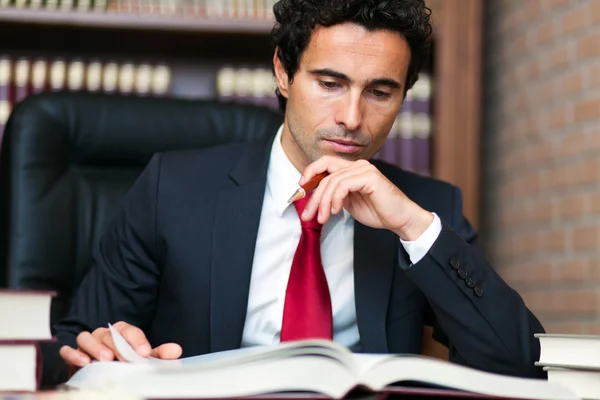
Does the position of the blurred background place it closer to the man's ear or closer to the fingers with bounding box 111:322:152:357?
the man's ear

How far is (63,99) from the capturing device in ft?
5.39

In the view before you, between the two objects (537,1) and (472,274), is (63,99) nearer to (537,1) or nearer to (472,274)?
(472,274)

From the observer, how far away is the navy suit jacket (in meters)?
1.39

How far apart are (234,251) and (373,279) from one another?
24 cm

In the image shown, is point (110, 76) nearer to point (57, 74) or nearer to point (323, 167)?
point (57, 74)

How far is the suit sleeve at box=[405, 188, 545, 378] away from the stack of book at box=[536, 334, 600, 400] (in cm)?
27

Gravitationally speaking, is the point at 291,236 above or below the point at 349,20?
below

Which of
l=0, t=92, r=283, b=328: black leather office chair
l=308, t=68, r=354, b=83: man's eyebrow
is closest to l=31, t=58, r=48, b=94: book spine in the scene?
l=0, t=92, r=283, b=328: black leather office chair

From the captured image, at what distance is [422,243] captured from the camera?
47.4 inches

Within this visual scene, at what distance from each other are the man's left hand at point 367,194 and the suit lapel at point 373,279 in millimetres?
185

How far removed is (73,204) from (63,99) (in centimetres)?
20

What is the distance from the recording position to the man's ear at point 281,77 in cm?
165

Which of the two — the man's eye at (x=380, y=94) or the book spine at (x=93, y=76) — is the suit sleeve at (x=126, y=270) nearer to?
the man's eye at (x=380, y=94)

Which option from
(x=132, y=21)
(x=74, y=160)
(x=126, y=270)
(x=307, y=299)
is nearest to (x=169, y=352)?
(x=307, y=299)
